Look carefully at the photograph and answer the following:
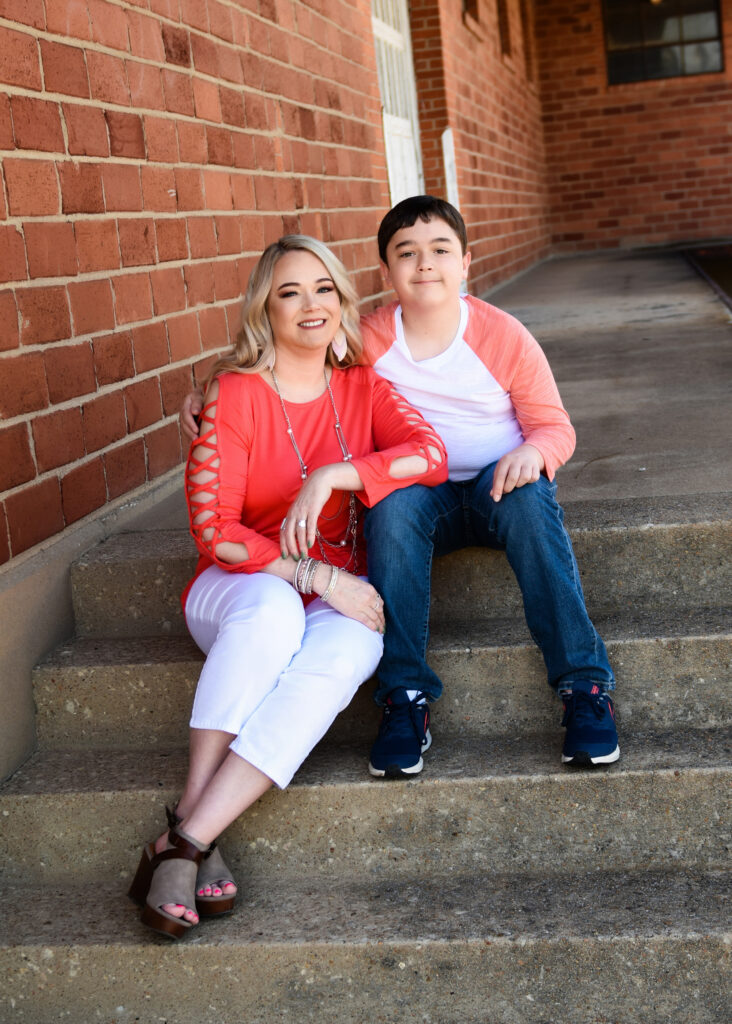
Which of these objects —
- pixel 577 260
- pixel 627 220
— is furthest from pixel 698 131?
pixel 577 260

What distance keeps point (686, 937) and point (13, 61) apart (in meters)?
2.25

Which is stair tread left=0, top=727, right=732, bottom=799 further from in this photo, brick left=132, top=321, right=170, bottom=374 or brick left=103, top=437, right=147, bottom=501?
brick left=132, top=321, right=170, bottom=374

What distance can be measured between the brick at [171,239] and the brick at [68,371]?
1.88ft

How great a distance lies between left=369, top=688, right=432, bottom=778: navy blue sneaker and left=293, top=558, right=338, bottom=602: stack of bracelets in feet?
0.80

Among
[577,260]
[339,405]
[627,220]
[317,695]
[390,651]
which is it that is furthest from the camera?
[627,220]

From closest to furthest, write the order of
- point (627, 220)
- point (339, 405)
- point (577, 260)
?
1. point (339, 405)
2. point (577, 260)
3. point (627, 220)

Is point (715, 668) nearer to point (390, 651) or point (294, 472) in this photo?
point (390, 651)

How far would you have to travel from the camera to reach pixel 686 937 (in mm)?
1826

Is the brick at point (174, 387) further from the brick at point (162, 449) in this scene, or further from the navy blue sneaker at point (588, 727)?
the navy blue sneaker at point (588, 727)

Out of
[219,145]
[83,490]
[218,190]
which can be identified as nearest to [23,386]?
[83,490]

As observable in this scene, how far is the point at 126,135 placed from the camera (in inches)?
118

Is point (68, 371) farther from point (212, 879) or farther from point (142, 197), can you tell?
point (212, 879)

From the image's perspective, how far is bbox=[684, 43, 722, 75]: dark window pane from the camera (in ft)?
47.1

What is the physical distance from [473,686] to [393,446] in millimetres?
552
